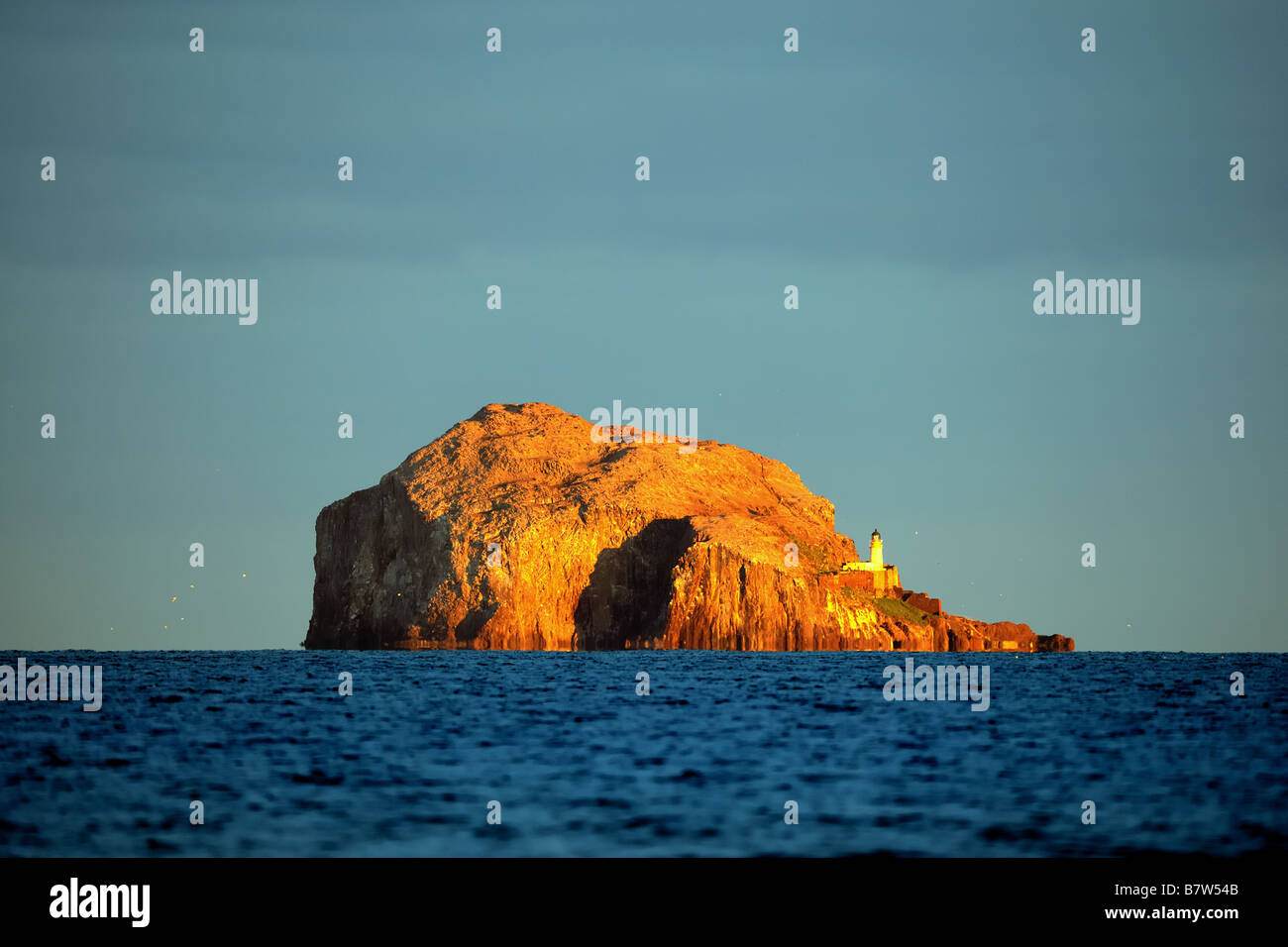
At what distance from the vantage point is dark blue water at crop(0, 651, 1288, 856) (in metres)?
24.2

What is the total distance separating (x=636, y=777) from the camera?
3241 centimetres

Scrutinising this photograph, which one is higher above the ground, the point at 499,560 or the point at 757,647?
the point at 499,560

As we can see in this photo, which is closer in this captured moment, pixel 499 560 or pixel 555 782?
pixel 555 782

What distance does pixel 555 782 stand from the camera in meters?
31.4

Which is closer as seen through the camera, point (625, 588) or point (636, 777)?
point (636, 777)

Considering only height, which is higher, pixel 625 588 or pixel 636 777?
pixel 625 588

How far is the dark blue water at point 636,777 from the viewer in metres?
24.2

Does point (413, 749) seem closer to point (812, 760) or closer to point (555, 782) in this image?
point (555, 782)

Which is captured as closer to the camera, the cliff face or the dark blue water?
the dark blue water

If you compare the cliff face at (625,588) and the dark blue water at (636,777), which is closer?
the dark blue water at (636,777)
